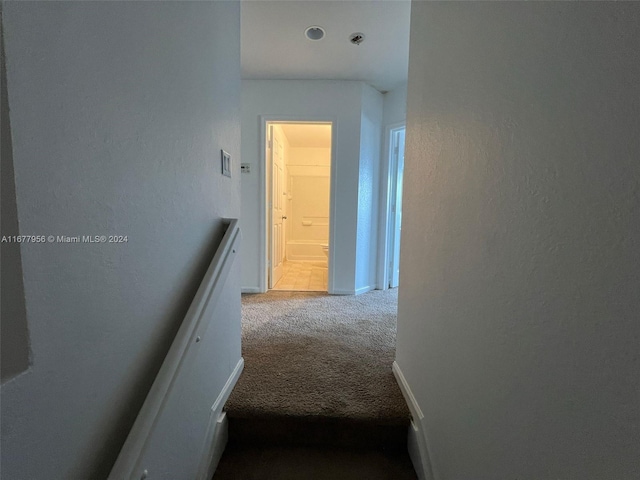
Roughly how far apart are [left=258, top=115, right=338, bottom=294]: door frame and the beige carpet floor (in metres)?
0.46

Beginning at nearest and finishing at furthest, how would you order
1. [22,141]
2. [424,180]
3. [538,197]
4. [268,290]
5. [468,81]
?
[22,141], [538,197], [468,81], [424,180], [268,290]

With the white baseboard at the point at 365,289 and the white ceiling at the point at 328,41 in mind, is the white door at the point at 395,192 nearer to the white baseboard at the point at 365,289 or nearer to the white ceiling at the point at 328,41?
the white baseboard at the point at 365,289

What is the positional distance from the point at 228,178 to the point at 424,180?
3.12 feet

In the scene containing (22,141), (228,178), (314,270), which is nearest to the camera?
(22,141)

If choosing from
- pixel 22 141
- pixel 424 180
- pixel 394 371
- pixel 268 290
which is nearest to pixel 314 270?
pixel 268 290

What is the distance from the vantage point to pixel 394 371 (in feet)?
5.10

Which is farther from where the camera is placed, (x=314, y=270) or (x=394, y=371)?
(x=314, y=270)

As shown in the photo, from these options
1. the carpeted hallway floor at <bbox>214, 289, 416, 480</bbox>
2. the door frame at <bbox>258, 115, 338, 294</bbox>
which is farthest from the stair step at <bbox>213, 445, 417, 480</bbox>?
the door frame at <bbox>258, 115, 338, 294</bbox>

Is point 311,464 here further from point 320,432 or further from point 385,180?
point 385,180

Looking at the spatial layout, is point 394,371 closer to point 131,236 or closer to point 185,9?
point 131,236

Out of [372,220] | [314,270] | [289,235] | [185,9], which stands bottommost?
[314,270]

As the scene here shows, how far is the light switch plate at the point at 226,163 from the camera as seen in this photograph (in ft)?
4.26

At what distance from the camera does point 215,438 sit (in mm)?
1172

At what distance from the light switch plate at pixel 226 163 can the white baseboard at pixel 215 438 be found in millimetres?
1034
